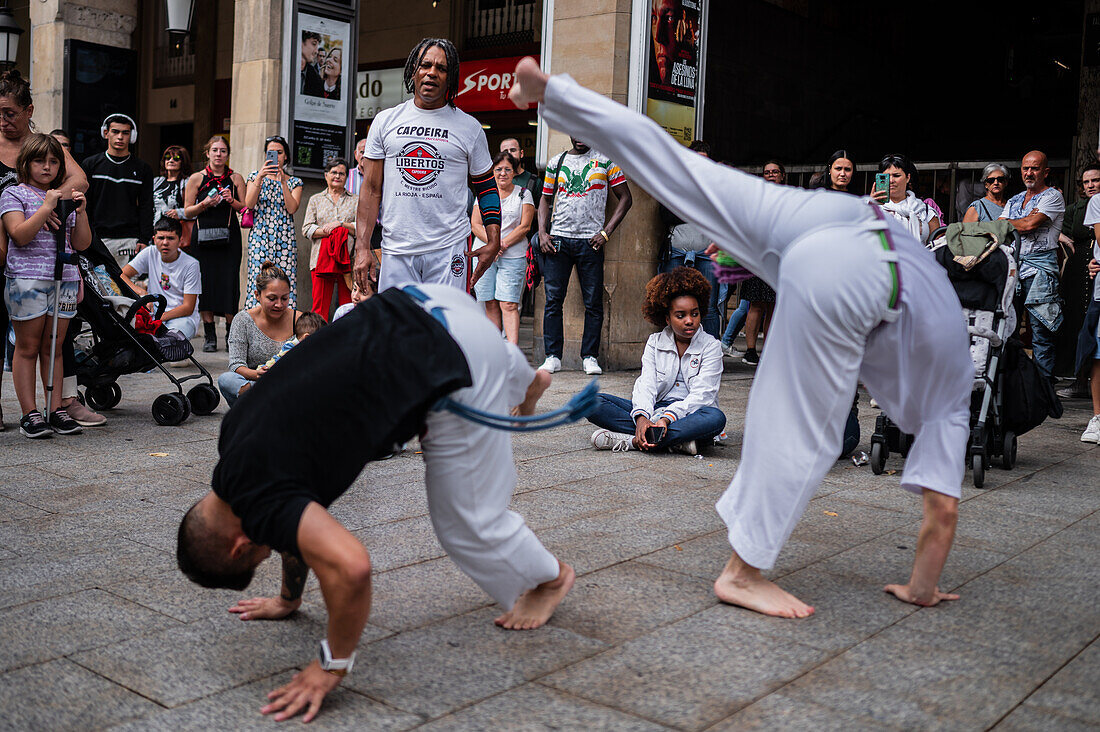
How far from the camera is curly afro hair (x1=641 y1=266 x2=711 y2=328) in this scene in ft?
21.0

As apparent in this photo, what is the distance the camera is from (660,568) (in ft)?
13.4

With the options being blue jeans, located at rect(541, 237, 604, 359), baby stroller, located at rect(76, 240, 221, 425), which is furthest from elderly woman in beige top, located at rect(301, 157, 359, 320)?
baby stroller, located at rect(76, 240, 221, 425)

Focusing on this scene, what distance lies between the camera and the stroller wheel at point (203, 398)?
7.62 metres

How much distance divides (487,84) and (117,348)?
37.9ft

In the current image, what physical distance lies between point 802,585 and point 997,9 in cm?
2218

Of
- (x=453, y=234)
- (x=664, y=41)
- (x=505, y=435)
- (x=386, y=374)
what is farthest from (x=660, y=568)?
(x=664, y=41)

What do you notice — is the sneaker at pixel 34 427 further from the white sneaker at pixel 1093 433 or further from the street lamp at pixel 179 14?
the street lamp at pixel 179 14

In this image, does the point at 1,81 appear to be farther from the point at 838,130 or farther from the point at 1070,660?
the point at 838,130

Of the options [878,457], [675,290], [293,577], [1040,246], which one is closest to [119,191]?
[675,290]

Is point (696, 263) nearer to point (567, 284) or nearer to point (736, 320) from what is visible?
point (736, 320)

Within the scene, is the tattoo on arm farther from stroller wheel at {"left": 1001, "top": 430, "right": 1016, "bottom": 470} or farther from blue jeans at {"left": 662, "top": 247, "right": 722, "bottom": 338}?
blue jeans at {"left": 662, "top": 247, "right": 722, "bottom": 338}

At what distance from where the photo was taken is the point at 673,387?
660cm

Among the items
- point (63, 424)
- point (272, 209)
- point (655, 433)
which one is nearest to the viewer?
point (655, 433)

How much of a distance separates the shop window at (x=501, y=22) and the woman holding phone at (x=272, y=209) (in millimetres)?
7472
